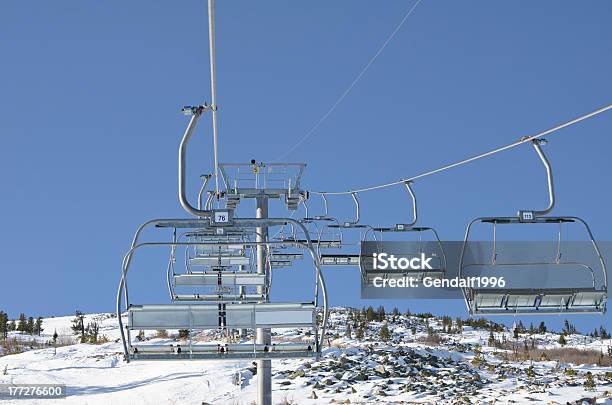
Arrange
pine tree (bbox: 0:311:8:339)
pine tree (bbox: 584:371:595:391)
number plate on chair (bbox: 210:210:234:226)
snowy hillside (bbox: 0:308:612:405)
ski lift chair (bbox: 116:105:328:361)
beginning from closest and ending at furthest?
ski lift chair (bbox: 116:105:328:361), number plate on chair (bbox: 210:210:234:226), snowy hillside (bbox: 0:308:612:405), pine tree (bbox: 584:371:595:391), pine tree (bbox: 0:311:8:339)

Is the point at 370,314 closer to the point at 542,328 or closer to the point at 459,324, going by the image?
the point at 459,324

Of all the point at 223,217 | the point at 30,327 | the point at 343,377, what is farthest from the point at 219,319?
the point at 30,327

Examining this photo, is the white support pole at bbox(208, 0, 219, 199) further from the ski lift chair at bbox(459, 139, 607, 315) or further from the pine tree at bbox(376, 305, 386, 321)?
the pine tree at bbox(376, 305, 386, 321)

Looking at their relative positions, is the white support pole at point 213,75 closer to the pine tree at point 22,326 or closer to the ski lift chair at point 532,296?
the ski lift chair at point 532,296

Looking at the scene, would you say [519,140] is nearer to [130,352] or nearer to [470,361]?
[130,352]

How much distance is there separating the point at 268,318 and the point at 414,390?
13.5 meters

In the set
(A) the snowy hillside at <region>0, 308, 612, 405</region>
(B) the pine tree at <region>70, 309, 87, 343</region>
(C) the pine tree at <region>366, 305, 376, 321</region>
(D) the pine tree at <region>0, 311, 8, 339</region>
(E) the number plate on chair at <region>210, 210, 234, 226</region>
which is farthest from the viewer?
(C) the pine tree at <region>366, 305, 376, 321</region>

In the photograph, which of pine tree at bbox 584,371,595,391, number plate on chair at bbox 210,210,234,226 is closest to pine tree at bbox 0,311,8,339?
pine tree at bbox 584,371,595,391

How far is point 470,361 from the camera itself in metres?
28.2

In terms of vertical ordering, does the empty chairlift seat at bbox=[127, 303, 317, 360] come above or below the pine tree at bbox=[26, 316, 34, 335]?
above

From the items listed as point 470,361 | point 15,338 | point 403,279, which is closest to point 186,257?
point 403,279

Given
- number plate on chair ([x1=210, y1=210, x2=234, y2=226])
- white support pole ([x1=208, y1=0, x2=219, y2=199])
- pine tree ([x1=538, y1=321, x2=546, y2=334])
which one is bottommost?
pine tree ([x1=538, y1=321, x2=546, y2=334])

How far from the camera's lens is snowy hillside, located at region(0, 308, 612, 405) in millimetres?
21391

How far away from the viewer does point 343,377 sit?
2319cm
